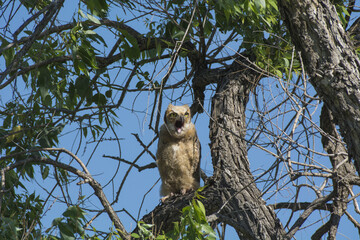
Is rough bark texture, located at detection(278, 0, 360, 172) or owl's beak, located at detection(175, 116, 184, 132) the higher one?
owl's beak, located at detection(175, 116, 184, 132)

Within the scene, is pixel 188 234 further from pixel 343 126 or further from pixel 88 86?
pixel 88 86

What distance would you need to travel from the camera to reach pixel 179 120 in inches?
198

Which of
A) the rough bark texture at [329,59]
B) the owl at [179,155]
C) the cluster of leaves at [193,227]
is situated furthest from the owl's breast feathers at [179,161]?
the rough bark texture at [329,59]

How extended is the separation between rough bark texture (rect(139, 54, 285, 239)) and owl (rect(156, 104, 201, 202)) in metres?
0.73

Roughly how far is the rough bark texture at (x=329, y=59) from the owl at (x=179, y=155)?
2309mm

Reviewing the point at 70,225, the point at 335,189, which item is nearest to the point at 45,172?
the point at 70,225

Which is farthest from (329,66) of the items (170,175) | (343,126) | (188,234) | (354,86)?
(170,175)

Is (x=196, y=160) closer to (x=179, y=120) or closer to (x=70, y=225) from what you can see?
(x=179, y=120)

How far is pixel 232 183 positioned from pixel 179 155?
1.29 metres

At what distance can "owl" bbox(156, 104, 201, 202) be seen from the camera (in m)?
4.99

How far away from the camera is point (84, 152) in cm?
399

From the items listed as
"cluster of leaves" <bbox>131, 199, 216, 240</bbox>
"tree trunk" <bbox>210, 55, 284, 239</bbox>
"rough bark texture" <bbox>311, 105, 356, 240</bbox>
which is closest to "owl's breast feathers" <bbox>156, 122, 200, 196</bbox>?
"tree trunk" <bbox>210, 55, 284, 239</bbox>

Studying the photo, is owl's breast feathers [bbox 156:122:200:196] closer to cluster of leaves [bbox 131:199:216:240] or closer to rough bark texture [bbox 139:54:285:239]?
rough bark texture [bbox 139:54:285:239]

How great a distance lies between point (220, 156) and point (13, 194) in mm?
1897
